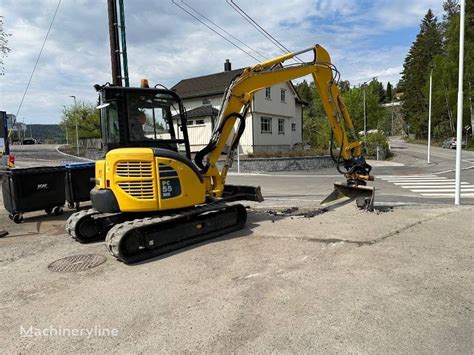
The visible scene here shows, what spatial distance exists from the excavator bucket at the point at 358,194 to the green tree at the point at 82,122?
134 feet

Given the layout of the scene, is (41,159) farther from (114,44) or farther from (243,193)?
(243,193)

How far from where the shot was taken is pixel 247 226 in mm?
7812

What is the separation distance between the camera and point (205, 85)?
111ft

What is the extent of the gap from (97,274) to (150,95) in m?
3.37

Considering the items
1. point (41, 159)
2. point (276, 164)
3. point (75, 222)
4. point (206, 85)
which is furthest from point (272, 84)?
point (41, 159)

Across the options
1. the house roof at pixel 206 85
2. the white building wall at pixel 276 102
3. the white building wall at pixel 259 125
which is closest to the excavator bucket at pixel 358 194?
the white building wall at pixel 259 125

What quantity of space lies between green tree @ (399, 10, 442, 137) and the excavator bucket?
61.2 metres

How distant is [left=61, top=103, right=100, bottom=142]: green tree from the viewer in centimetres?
4656

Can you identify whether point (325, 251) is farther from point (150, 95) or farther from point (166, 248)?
point (150, 95)

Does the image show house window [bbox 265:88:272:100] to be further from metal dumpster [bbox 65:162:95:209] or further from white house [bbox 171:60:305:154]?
metal dumpster [bbox 65:162:95:209]

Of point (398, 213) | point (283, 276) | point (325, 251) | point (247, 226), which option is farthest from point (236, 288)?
point (398, 213)

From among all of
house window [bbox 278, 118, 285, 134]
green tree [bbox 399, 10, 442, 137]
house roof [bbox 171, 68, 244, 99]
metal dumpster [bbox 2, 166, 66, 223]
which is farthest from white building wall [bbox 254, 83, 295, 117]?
green tree [bbox 399, 10, 442, 137]

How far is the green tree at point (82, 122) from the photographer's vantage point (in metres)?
46.6

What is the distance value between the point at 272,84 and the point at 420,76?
67976 millimetres
